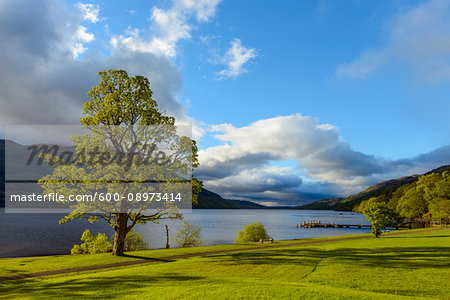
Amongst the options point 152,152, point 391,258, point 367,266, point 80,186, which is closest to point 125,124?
point 152,152

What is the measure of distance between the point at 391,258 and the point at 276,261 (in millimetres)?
10103

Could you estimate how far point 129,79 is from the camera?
33500 millimetres

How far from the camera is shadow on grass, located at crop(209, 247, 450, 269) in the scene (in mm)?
23094

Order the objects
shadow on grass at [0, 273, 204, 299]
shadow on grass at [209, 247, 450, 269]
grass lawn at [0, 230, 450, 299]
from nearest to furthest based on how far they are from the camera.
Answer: grass lawn at [0, 230, 450, 299], shadow on grass at [0, 273, 204, 299], shadow on grass at [209, 247, 450, 269]

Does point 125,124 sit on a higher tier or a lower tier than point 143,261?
higher

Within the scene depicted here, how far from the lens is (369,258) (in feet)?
84.8

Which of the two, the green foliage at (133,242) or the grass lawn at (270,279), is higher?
the grass lawn at (270,279)

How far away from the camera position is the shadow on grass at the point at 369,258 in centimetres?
2309

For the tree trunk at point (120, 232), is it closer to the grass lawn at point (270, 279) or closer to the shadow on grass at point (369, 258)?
the grass lawn at point (270, 279)

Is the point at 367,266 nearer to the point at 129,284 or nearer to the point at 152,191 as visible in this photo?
the point at 129,284

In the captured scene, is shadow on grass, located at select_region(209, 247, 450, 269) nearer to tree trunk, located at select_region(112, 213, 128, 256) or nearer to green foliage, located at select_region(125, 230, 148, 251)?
tree trunk, located at select_region(112, 213, 128, 256)

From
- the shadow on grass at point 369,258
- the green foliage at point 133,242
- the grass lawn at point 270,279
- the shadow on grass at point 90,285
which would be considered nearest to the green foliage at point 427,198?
the shadow on grass at point 369,258

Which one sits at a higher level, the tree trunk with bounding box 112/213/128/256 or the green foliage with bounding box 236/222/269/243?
the tree trunk with bounding box 112/213/128/256

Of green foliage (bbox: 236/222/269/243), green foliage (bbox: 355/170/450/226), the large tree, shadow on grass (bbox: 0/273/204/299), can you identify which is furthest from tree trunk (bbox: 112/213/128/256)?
green foliage (bbox: 355/170/450/226)
